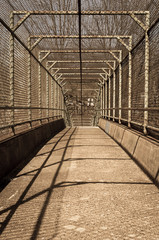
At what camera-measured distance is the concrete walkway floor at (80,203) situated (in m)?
2.67

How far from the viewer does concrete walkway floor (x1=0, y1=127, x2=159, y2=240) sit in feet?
8.75

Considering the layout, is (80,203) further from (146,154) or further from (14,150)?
(14,150)

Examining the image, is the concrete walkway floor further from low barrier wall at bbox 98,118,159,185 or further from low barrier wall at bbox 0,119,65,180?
low barrier wall at bbox 0,119,65,180

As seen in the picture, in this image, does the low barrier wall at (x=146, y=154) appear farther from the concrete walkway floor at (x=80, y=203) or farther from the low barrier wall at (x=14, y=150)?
the low barrier wall at (x=14, y=150)

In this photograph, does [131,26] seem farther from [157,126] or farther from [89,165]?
[89,165]

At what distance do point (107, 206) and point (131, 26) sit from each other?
260 inches

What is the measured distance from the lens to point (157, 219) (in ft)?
9.71

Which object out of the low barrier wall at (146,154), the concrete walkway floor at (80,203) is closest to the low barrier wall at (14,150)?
the concrete walkway floor at (80,203)

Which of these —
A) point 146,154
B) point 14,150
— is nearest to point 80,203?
point 146,154

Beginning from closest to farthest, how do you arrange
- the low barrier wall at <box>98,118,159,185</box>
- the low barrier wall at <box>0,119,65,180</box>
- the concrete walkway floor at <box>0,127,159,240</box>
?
the concrete walkway floor at <box>0,127,159,240</box> < the low barrier wall at <box>98,118,159,185</box> < the low barrier wall at <box>0,119,65,180</box>

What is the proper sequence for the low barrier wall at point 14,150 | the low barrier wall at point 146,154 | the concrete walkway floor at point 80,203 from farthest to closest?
the low barrier wall at point 14,150, the low barrier wall at point 146,154, the concrete walkway floor at point 80,203

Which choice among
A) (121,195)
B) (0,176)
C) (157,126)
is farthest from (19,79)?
(121,195)

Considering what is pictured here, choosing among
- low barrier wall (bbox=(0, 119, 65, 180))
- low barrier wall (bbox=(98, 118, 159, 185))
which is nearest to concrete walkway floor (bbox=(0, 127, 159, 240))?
low barrier wall (bbox=(98, 118, 159, 185))

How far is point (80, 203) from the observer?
3451 millimetres
